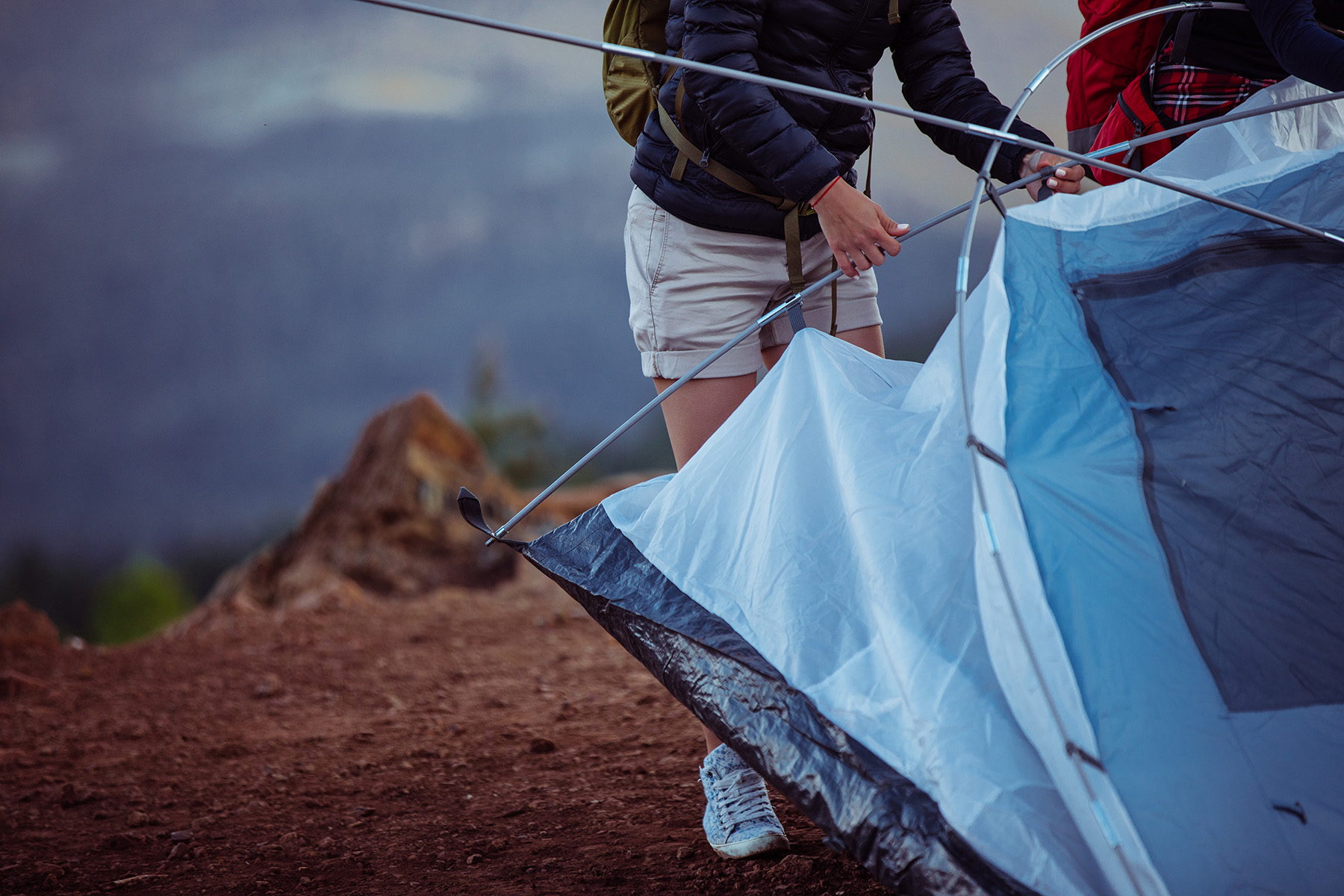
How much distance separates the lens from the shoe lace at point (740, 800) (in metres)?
1.42

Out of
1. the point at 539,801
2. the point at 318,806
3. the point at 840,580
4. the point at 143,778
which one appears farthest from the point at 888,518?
the point at 143,778

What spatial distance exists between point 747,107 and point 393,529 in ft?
11.7

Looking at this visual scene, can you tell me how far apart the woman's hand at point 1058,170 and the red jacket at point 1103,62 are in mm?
349

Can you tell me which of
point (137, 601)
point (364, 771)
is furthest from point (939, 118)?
point (137, 601)

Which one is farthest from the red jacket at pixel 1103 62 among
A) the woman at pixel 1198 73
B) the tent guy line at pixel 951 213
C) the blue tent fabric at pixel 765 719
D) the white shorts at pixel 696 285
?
the blue tent fabric at pixel 765 719

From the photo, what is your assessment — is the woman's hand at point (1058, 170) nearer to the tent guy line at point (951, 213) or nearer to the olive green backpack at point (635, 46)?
the tent guy line at point (951, 213)

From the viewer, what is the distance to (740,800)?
142cm

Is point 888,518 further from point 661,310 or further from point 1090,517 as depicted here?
point 661,310

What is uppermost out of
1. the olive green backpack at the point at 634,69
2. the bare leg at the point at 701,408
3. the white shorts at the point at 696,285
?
the olive green backpack at the point at 634,69

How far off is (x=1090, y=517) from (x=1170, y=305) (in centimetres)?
37

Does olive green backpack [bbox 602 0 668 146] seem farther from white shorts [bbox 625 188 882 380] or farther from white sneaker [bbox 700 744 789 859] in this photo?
white sneaker [bbox 700 744 789 859]

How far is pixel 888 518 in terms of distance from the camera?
1.14 meters

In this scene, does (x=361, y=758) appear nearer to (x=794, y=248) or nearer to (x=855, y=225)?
(x=794, y=248)

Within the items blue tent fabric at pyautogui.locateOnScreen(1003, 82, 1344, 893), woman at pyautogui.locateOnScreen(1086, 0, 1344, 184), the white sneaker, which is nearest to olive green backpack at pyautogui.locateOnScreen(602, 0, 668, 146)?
blue tent fabric at pyautogui.locateOnScreen(1003, 82, 1344, 893)
